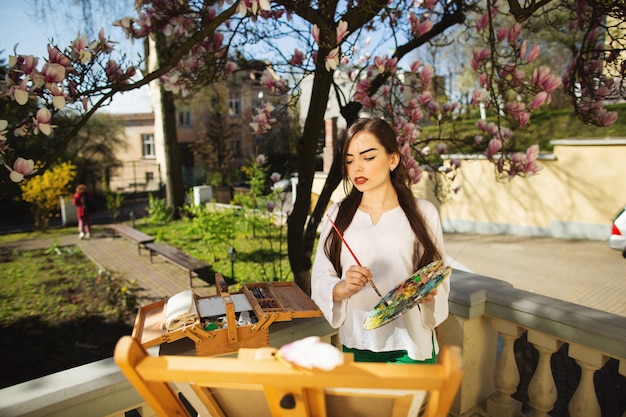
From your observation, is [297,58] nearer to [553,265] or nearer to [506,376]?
[506,376]

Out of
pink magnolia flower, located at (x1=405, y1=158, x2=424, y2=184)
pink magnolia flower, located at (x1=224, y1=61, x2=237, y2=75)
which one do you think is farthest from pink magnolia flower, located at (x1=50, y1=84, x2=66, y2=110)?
pink magnolia flower, located at (x1=405, y1=158, x2=424, y2=184)

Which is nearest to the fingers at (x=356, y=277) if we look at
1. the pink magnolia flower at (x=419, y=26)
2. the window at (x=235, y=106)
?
the pink magnolia flower at (x=419, y=26)

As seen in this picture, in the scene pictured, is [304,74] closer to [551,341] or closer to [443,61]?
[551,341]

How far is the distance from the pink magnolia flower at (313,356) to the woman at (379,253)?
0.76 meters

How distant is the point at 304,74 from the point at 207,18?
90cm

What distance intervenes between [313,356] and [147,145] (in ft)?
101

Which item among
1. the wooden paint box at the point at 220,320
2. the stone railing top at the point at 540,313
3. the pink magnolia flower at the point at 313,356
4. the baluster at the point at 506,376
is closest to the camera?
the pink magnolia flower at the point at 313,356

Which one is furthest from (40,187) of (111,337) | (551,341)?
(551,341)

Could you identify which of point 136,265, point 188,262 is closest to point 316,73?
point 188,262

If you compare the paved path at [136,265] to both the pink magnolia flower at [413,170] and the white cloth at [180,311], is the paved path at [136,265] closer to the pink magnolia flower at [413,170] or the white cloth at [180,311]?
the pink magnolia flower at [413,170]

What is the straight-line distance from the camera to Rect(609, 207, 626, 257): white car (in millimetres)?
7355

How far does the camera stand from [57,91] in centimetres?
214

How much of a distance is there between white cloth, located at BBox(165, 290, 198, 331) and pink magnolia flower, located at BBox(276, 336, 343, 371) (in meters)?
0.92

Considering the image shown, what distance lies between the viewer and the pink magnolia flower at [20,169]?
208 centimetres
